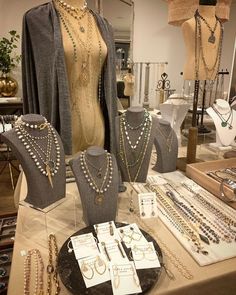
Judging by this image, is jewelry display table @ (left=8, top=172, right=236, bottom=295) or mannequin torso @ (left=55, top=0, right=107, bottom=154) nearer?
jewelry display table @ (left=8, top=172, right=236, bottom=295)

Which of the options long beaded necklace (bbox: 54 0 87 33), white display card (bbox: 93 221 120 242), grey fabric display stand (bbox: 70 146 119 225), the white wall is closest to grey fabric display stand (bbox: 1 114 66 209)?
grey fabric display stand (bbox: 70 146 119 225)

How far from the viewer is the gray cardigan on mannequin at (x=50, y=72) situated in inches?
43.6

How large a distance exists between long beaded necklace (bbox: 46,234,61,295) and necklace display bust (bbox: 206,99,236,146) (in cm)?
129

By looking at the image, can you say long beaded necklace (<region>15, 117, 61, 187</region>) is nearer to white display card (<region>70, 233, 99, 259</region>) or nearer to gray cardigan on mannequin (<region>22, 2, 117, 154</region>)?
gray cardigan on mannequin (<region>22, 2, 117, 154</region>)

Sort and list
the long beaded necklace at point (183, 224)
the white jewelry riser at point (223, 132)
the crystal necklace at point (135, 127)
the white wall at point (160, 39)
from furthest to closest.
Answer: the white wall at point (160, 39) → the white jewelry riser at point (223, 132) → the crystal necklace at point (135, 127) → the long beaded necklace at point (183, 224)

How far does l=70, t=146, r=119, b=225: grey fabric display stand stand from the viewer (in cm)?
95

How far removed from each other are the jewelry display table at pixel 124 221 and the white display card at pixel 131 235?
88mm

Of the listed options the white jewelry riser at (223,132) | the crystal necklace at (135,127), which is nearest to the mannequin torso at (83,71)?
the crystal necklace at (135,127)

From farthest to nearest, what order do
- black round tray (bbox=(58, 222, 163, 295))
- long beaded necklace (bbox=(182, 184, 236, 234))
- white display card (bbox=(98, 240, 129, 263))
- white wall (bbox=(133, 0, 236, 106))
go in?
white wall (bbox=(133, 0, 236, 106))
long beaded necklace (bbox=(182, 184, 236, 234))
white display card (bbox=(98, 240, 129, 263))
black round tray (bbox=(58, 222, 163, 295))

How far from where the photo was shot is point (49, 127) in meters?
1.08

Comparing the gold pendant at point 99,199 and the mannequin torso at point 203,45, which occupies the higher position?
the mannequin torso at point 203,45

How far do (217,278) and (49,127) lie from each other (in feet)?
2.57

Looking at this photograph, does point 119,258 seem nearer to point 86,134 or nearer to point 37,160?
point 37,160

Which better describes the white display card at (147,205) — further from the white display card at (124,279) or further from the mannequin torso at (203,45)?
the mannequin torso at (203,45)
